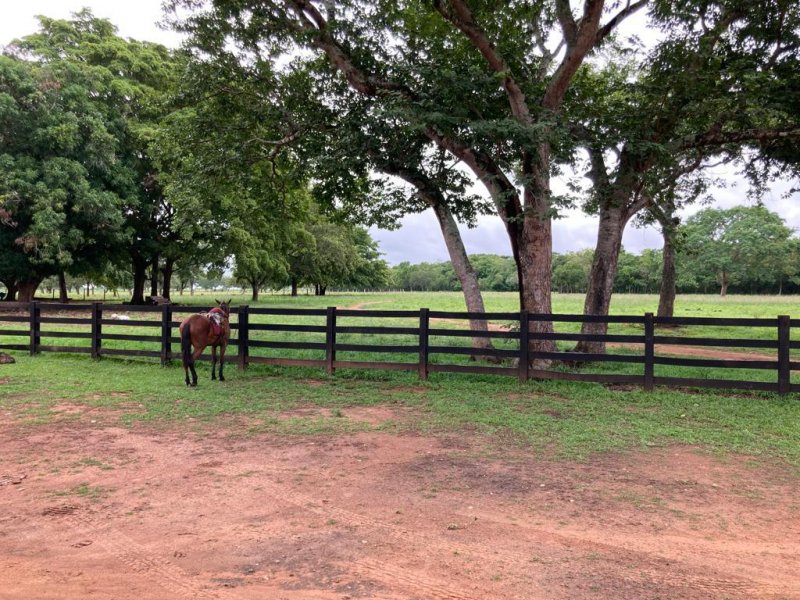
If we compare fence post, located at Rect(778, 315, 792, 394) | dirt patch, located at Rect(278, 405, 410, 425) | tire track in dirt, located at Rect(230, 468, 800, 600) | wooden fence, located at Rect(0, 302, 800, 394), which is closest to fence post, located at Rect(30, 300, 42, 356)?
wooden fence, located at Rect(0, 302, 800, 394)

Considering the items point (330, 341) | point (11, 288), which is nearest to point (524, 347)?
point (330, 341)

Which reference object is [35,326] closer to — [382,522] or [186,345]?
[186,345]

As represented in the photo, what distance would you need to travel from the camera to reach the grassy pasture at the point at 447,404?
667cm

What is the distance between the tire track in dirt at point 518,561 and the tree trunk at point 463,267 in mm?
9403

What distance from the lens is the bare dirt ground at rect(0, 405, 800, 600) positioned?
3240mm

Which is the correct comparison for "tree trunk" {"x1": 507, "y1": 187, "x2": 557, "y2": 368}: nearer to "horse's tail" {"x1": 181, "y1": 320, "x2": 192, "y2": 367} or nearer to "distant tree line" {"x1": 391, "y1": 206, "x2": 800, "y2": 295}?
"horse's tail" {"x1": 181, "y1": 320, "x2": 192, "y2": 367}

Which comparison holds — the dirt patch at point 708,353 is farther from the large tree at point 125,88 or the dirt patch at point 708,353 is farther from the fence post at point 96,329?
the large tree at point 125,88

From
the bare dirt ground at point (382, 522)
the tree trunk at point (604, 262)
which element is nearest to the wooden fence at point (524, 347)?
the tree trunk at point (604, 262)

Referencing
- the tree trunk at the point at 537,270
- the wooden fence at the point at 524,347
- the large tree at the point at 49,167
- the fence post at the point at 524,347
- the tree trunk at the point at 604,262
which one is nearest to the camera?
the wooden fence at the point at 524,347

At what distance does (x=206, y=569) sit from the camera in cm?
340

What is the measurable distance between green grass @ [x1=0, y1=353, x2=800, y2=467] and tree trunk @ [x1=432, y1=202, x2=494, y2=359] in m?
3.03

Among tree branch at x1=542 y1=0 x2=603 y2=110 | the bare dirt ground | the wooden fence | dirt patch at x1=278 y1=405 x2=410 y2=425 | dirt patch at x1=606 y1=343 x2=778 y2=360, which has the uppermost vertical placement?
tree branch at x1=542 y1=0 x2=603 y2=110

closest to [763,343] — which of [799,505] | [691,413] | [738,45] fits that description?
[691,413]

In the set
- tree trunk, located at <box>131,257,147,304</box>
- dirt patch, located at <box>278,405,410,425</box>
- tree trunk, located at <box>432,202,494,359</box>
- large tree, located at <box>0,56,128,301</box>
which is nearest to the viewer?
dirt patch, located at <box>278,405,410,425</box>
